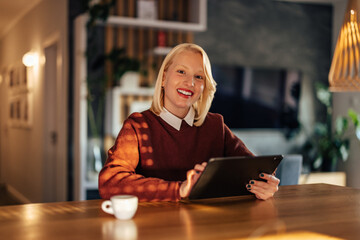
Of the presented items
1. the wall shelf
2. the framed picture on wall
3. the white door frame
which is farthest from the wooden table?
the framed picture on wall

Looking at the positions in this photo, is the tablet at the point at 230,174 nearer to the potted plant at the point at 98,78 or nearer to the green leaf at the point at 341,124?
the potted plant at the point at 98,78

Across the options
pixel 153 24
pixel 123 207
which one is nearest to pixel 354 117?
pixel 153 24

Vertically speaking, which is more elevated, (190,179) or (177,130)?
(177,130)

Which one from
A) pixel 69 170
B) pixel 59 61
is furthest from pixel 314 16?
pixel 69 170

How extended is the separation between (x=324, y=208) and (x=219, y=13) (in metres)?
4.40

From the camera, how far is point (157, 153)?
6.38 feet

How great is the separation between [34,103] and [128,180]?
15.3 feet

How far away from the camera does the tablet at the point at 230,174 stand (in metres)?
1.52

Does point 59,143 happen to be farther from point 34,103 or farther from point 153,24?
point 153,24

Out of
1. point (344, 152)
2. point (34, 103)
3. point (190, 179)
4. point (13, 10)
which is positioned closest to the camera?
point (190, 179)

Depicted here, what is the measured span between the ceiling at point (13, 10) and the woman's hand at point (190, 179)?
510cm

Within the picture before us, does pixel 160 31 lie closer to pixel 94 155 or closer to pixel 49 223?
pixel 94 155

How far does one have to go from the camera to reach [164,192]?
1629 millimetres

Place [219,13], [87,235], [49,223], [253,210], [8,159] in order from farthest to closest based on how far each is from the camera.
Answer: [8,159] → [219,13] → [253,210] → [49,223] → [87,235]
